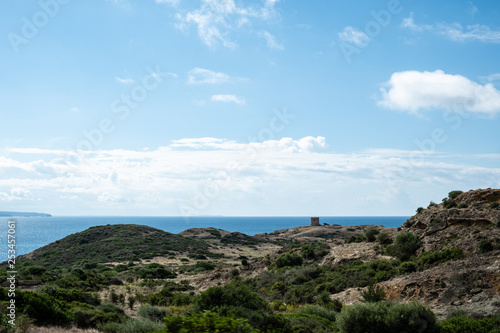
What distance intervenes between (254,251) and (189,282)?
35.1 meters

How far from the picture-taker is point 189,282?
35594 millimetres

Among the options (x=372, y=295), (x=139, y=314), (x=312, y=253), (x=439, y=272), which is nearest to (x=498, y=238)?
(x=439, y=272)

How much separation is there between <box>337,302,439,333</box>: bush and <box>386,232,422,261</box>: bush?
15.1 m

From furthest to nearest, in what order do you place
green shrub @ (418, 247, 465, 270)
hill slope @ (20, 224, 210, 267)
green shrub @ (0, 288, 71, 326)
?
hill slope @ (20, 224, 210, 267)
green shrub @ (418, 247, 465, 270)
green shrub @ (0, 288, 71, 326)

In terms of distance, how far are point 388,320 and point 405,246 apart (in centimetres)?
1647

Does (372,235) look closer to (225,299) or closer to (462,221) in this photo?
(462,221)

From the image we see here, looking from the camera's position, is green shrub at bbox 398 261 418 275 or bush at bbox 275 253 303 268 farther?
bush at bbox 275 253 303 268

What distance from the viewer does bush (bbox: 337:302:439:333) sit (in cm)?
1229

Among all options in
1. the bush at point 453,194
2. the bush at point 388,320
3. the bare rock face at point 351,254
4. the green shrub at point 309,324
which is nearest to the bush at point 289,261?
the bare rock face at point 351,254

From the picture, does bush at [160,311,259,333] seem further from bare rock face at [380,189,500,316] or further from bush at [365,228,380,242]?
bush at [365,228,380,242]

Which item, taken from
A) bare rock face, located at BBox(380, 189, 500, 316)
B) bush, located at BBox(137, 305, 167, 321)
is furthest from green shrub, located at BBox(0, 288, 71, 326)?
bare rock face, located at BBox(380, 189, 500, 316)

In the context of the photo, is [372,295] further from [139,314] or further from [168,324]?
[168,324]

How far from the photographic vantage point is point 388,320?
12547 millimetres

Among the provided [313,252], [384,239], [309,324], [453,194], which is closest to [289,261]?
[313,252]
